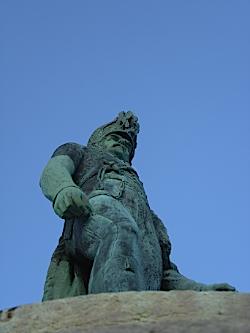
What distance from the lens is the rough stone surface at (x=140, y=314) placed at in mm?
4102

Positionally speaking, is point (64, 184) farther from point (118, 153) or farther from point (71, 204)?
point (118, 153)

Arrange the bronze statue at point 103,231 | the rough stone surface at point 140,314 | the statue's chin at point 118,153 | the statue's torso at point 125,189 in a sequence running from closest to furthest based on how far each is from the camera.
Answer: the rough stone surface at point 140,314
the bronze statue at point 103,231
the statue's torso at point 125,189
the statue's chin at point 118,153

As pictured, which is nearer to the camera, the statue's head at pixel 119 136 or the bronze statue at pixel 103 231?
the bronze statue at pixel 103 231

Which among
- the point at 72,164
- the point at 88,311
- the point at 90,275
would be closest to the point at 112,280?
the point at 90,275

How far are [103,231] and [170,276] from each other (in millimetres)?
925

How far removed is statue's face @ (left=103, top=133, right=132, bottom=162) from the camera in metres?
6.99

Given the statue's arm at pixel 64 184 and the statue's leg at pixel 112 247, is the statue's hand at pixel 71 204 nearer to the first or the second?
the statue's arm at pixel 64 184

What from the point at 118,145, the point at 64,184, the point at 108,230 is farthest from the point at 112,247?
the point at 118,145

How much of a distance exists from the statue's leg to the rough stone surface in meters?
0.76

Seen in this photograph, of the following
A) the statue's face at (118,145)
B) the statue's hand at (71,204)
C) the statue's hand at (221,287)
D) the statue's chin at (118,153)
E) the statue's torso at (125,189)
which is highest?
the statue's face at (118,145)

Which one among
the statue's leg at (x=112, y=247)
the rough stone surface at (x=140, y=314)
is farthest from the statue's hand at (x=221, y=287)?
the rough stone surface at (x=140, y=314)

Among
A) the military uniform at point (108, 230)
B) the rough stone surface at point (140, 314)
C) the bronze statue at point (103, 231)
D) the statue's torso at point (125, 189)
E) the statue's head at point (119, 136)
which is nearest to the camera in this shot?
the rough stone surface at point (140, 314)

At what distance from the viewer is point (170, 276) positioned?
6.17 metres

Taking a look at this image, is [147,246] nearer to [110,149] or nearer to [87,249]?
[87,249]
